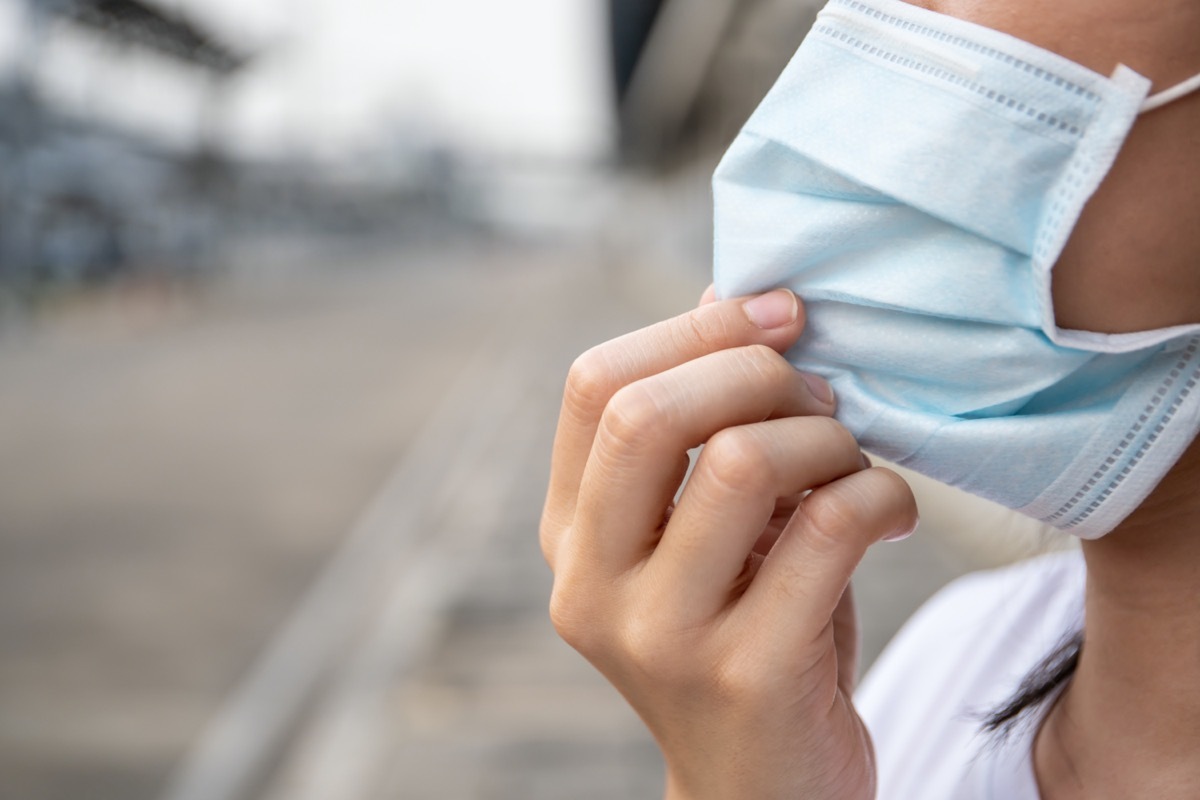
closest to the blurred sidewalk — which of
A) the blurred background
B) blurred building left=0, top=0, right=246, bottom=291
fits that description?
the blurred background

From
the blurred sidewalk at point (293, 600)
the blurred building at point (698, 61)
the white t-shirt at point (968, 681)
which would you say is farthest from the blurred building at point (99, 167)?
the white t-shirt at point (968, 681)

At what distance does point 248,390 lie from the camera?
10188 millimetres

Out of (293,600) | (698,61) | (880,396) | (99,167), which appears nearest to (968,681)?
(880,396)

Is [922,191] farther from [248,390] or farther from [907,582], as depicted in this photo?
[248,390]

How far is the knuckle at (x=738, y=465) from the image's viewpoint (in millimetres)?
753

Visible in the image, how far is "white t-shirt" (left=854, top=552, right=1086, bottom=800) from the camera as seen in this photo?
1.03 m

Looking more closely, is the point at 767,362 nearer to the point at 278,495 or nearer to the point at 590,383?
the point at 590,383

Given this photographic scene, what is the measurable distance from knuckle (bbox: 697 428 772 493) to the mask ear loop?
36 cm

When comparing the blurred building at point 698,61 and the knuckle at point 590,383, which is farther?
the blurred building at point 698,61

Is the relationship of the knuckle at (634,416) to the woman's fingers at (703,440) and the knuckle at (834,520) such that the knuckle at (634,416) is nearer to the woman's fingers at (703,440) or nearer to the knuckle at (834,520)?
the woman's fingers at (703,440)

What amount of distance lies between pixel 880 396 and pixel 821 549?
0.54 feet

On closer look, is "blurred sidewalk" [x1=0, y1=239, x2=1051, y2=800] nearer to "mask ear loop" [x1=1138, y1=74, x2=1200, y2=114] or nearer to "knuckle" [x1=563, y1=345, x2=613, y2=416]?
"knuckle" [x1=563, y1=345, x2=613, y2=416]

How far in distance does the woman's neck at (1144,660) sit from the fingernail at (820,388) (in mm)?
279

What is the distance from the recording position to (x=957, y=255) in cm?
83
